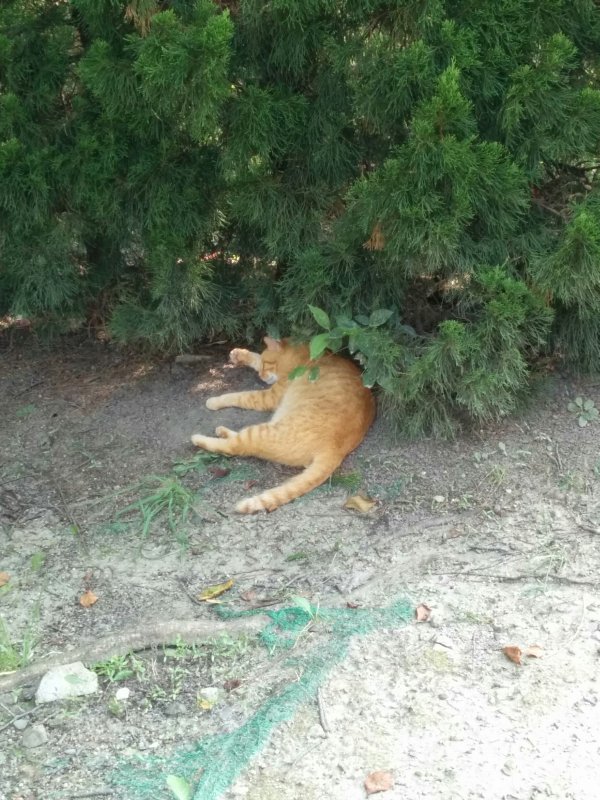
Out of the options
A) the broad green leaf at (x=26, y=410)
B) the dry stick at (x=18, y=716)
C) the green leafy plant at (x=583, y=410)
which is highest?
the broad green leaf at (x=26, y=410)

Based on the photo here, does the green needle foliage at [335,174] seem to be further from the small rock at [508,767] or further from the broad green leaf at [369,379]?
the small rock at [508,767]

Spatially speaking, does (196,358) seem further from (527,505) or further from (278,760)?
(278,760)

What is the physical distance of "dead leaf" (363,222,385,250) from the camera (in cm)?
349

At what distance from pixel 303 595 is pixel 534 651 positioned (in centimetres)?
93

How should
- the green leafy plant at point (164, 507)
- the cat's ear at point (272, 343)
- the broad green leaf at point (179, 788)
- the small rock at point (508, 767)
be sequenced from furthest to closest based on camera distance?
the cat's ear at point (272, 343) → the green leafy plant at point (164, 507) → the small rock at point (508, 767) → the broad green leaf at point (179, 788)

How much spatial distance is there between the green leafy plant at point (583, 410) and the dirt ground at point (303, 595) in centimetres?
4

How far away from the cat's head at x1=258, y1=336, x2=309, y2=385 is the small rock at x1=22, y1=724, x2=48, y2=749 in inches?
97.7

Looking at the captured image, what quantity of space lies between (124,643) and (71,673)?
0.22m

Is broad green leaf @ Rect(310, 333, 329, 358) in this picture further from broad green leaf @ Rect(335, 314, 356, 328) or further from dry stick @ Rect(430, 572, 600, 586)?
dry stick @ Rect(430, 572, 600, 586)

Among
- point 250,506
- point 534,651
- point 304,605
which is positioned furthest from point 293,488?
point 534,651

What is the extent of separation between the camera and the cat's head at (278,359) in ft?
14.9

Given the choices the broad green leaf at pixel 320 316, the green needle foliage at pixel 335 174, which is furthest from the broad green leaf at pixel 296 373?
the broad green leaf at pixel 320 316

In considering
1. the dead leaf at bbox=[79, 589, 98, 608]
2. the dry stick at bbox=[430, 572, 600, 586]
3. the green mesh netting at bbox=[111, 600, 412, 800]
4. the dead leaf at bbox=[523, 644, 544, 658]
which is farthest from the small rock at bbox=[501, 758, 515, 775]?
the dead leaf at bbox=[79, 589, 98, 608]

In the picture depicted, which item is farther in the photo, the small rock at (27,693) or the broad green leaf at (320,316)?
the broad green leaf at (320,316)
